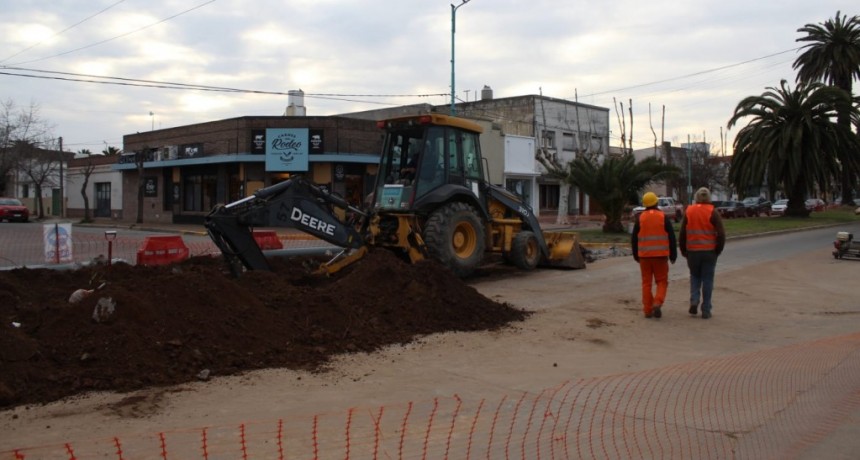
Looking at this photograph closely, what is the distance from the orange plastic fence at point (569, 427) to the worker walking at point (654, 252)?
2.95m

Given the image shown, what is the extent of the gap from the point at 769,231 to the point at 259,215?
82.3 ft

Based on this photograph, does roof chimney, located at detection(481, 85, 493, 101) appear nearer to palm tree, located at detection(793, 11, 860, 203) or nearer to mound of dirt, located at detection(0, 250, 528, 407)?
palm tree, located at detection(793, 11, 860, 203)

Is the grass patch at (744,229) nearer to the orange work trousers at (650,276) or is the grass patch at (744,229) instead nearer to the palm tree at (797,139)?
the palm tree at (797,139)

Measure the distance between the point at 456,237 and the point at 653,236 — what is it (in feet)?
13.4

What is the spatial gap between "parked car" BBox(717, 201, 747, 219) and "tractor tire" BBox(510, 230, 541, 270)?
3724 cm

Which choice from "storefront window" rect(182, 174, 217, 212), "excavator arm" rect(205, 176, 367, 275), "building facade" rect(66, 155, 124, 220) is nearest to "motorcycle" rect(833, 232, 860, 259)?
"excavator arm" rect(205, 176, 367, 275)

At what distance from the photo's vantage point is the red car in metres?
39.2

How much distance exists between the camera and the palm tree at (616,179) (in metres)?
25.6

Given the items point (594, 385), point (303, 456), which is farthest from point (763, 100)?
point (303, 456)

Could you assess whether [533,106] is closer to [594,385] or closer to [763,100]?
[763,100]

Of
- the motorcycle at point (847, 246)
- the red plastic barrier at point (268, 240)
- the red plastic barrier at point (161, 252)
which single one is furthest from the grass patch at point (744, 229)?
the red plastic barrier at point (161, 252)

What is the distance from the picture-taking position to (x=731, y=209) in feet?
154

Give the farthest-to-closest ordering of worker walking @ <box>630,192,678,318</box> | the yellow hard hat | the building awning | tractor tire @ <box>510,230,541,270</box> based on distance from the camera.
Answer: the building awning → tractor tire @ <box>510,230,541,270</box> → the yellow hard hat → worker walking @ <box>630,192,678,318</box>

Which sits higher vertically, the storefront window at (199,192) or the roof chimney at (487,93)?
the roof chimney at (487,93)
